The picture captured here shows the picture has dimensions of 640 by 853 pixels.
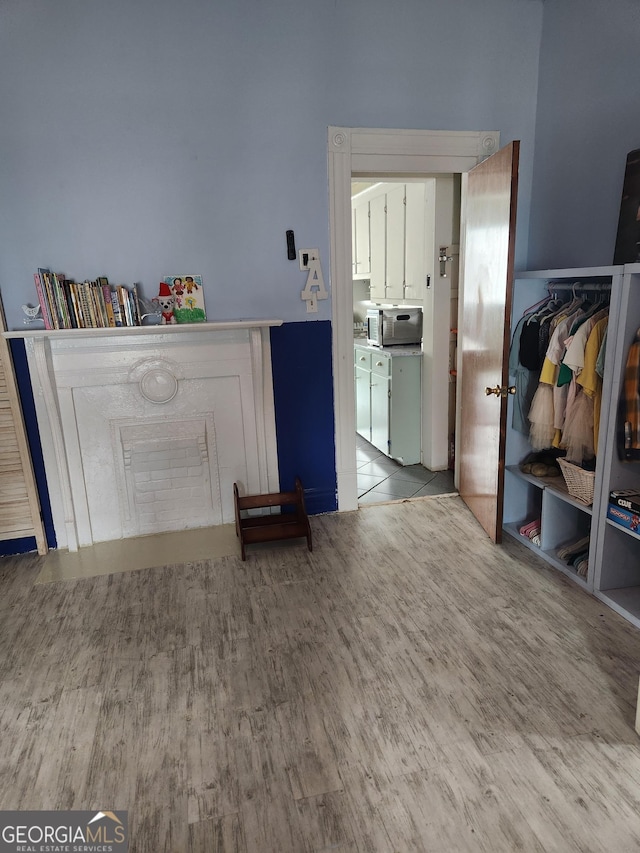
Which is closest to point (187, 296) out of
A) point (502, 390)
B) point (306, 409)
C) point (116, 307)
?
point (116, 307)

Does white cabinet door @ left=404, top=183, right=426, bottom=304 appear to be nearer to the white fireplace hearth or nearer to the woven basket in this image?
the white fireplace hearth

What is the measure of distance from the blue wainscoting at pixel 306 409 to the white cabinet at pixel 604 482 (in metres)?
1.12

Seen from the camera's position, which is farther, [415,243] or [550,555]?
[415,243]

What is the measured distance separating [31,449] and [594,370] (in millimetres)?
2973

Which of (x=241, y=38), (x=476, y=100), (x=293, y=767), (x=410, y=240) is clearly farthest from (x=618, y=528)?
(x=241, y=38)

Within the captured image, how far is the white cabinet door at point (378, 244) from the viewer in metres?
4.92

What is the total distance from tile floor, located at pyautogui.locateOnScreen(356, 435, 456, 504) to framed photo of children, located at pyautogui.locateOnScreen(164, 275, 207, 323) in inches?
66.8

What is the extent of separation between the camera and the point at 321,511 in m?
3.58

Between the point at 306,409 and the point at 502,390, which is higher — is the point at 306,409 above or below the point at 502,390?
below

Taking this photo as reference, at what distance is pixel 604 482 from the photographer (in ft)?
7.82

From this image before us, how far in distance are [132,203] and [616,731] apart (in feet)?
10.5
